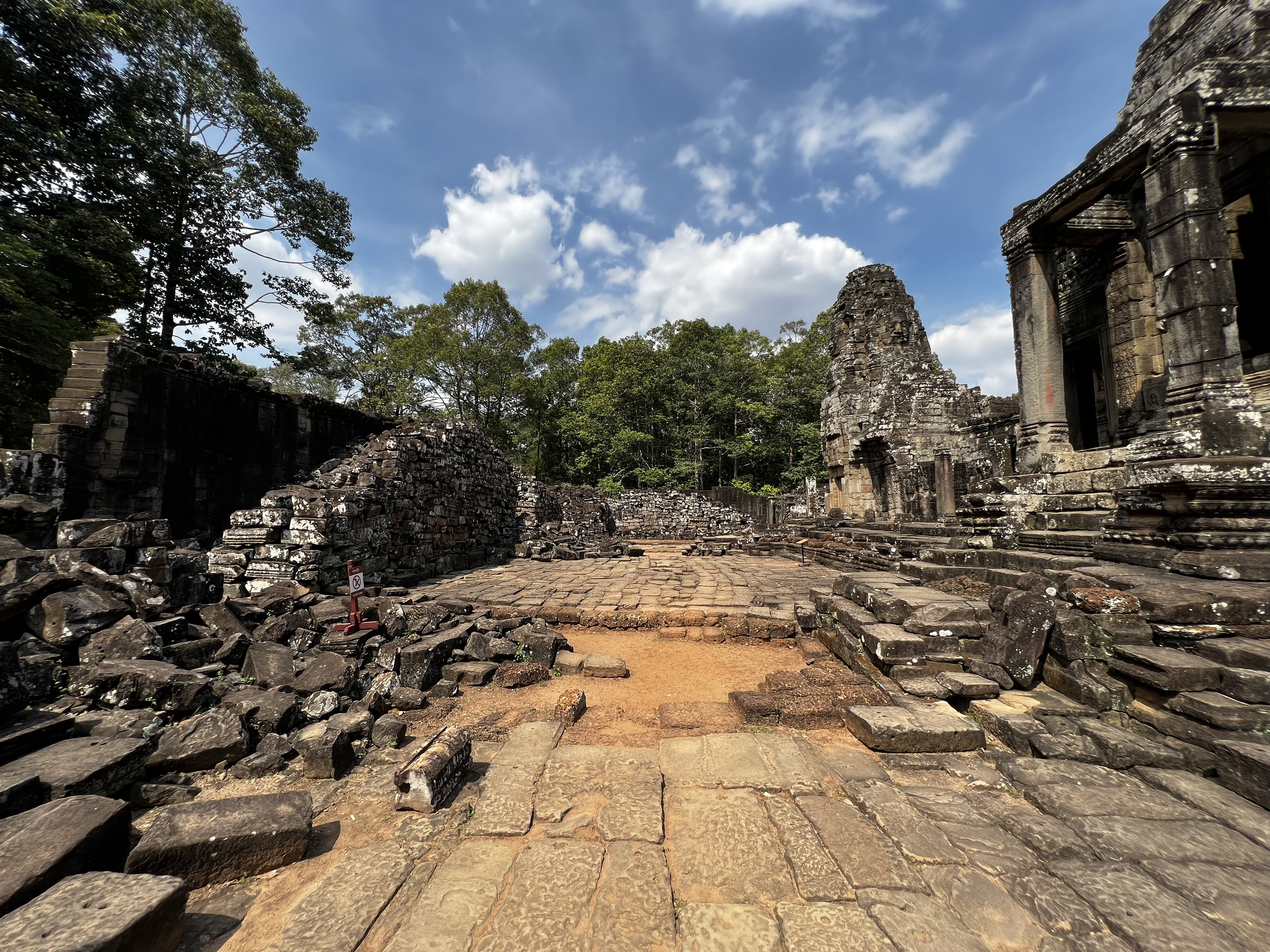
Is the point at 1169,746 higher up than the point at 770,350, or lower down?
lower down

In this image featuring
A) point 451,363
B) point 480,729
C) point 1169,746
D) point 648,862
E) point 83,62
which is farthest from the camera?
point 451,363

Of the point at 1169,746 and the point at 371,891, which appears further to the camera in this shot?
the point at 1169,746

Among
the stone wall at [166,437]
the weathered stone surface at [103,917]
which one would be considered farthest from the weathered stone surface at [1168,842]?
the stone wall at [166,437]

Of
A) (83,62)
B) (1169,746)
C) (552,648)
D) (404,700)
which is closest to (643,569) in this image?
(552,648)

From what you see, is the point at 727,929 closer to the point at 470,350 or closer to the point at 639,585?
the point at 639,585

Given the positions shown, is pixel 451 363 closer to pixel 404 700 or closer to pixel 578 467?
pixel 578 467

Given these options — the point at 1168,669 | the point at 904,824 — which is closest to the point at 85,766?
the point at 904,824

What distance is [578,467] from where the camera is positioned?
1136 inches

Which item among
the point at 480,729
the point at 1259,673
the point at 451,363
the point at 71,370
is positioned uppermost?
the point at 451,363

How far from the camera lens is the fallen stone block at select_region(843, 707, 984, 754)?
278 cm

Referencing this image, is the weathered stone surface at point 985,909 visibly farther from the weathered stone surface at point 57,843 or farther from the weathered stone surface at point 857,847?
the weathered stone surface at point 57,843

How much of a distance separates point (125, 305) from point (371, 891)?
14.4 m

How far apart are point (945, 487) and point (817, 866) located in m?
10.9

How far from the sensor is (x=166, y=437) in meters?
6.88
